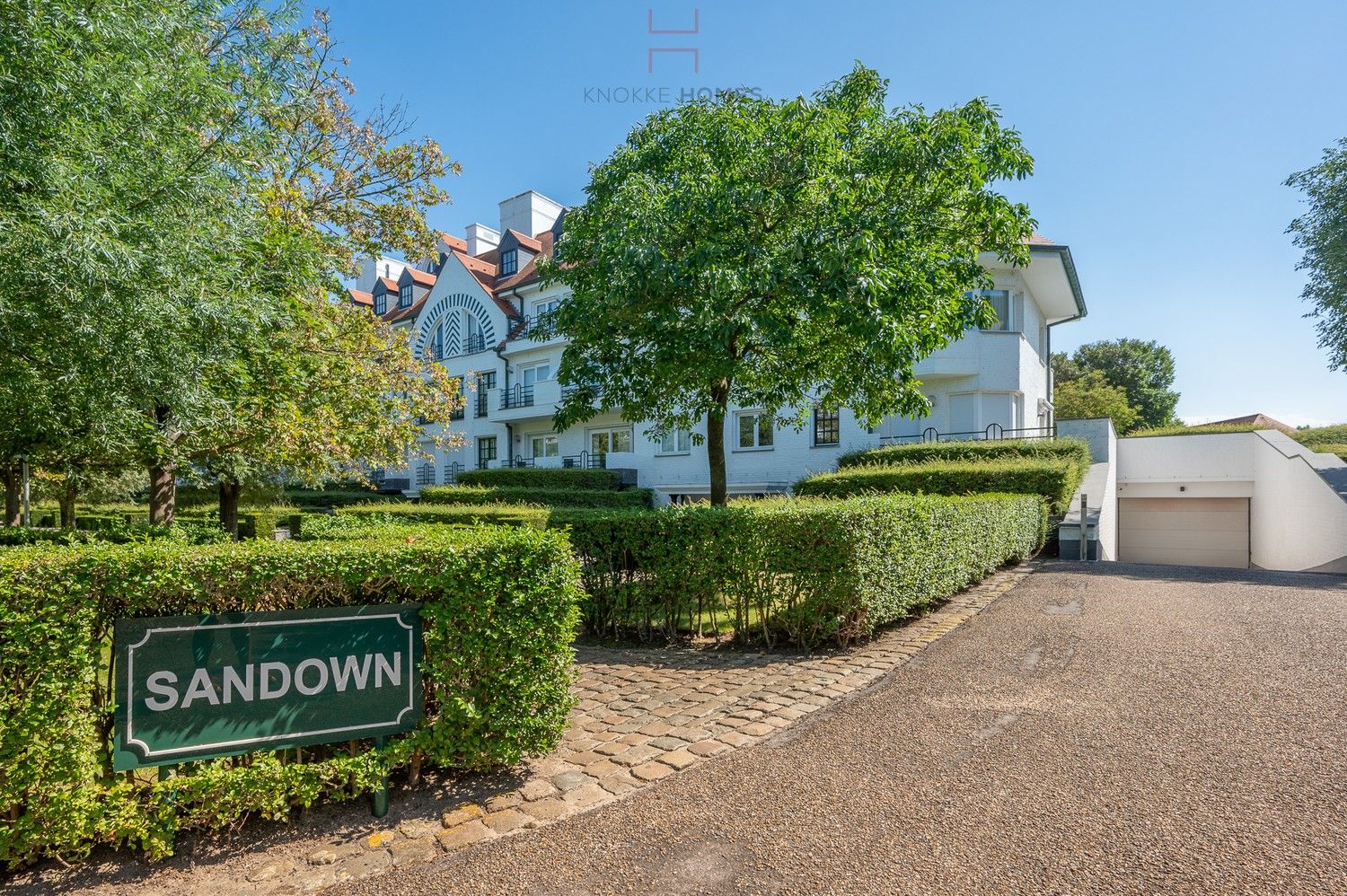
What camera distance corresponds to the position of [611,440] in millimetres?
29203

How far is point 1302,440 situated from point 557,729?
40.0 metres

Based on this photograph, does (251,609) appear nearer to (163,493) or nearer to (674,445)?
(163,493)

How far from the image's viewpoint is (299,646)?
367cm

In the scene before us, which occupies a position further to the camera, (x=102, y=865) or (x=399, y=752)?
(x=399, y=752)

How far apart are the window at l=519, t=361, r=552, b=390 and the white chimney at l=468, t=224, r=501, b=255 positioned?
1016 centimetres

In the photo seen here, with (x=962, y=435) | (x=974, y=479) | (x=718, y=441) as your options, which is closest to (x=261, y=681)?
(x=718, y=441)

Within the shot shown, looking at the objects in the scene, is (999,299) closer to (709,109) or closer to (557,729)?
(709,109)

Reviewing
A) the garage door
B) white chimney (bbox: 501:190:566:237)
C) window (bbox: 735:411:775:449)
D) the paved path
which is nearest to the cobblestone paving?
the paved path

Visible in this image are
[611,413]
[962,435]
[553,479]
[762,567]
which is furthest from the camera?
[611,413]

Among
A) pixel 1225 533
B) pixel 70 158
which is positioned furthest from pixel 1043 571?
pixel 1225 533

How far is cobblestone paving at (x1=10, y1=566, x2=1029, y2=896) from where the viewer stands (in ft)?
11.0

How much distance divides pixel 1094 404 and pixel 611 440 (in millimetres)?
26137

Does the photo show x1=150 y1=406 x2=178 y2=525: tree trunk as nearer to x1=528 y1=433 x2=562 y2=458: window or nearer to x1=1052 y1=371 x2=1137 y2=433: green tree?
x1=528 y1=433 x2=562 y2=458: window

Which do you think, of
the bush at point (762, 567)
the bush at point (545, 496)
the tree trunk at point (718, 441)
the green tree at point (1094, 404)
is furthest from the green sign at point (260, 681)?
the green tree at point (1094, 404)
